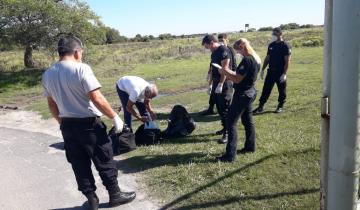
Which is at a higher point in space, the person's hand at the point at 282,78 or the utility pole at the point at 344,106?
the utility pole at the point at 344,106

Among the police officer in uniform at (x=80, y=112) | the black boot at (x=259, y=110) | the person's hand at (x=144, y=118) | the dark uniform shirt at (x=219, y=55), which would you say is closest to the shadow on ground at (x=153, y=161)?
the person's hand at (x=144, y=118)

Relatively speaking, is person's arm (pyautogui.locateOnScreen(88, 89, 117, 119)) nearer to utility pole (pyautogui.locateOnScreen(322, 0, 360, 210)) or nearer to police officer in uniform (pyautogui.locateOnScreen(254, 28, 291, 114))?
utility pole (pyautogui.locateOnScreen(322, 0, 360, 210))

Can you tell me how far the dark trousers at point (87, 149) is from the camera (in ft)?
15.3

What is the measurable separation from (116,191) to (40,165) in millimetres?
2504

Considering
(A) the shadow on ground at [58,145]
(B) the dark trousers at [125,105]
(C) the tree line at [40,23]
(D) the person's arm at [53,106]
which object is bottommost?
(A) the shadow on ground at [58,145]

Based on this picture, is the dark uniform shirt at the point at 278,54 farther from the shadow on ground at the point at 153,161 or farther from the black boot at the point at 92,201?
the black boot at the point at 92,201

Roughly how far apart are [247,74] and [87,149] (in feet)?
8.34

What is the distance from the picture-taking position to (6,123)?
11547 millimetres

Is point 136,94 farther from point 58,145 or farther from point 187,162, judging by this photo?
point 58,145

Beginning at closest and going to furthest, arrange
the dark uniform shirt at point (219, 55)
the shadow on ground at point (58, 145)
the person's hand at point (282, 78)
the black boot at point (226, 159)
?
the black boot at point (226, 159)
the dark uniform shirt at point (219, 55)
the shadow on ground at point (58, 145)
the person's hand at point (282, 78)

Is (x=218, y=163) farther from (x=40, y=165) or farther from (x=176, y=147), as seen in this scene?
(x=40, y=165)

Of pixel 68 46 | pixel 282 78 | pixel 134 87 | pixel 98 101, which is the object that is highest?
pixel 68 46

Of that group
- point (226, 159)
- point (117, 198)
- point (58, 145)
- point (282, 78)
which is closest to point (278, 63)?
point (282, 78)

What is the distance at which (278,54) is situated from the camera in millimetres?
9375
